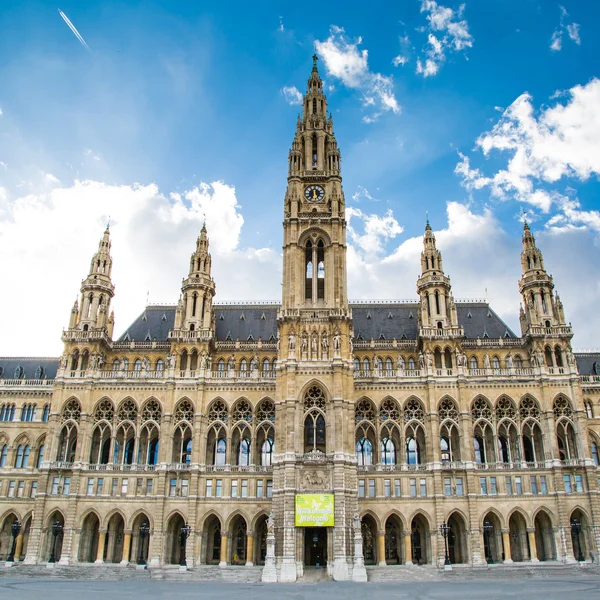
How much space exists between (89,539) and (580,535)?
154ft

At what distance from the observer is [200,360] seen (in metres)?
61.2

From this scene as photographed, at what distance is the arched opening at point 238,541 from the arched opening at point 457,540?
65.2ft

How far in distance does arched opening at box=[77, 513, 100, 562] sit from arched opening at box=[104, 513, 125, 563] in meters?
1.17

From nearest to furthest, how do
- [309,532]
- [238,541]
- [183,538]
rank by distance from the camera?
[309,532] → [183,538] → [238,541]

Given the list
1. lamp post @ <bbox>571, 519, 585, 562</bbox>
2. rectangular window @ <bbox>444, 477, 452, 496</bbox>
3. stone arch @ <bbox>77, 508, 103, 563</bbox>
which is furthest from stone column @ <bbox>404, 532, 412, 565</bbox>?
stone arch @ <bbox>77, 508, 103, 563</bbox>

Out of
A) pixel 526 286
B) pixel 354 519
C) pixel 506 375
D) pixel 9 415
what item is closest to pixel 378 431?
pixel 354 519

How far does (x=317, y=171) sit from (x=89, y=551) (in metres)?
47.0

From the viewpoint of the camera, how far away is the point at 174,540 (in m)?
56.6

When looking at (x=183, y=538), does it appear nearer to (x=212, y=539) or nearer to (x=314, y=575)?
(x=212, y=539)

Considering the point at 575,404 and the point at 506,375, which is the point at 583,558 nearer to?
the point at 575,404

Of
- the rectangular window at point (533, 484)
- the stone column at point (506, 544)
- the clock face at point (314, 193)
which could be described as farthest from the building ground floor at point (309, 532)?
the clock face at point (314, 193)

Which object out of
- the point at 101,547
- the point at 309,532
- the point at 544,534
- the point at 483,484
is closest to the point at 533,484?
the point at 483,484

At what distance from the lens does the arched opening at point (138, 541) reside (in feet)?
182

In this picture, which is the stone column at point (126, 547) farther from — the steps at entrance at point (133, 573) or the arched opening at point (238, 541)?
the arched opening at point (238, 541)
